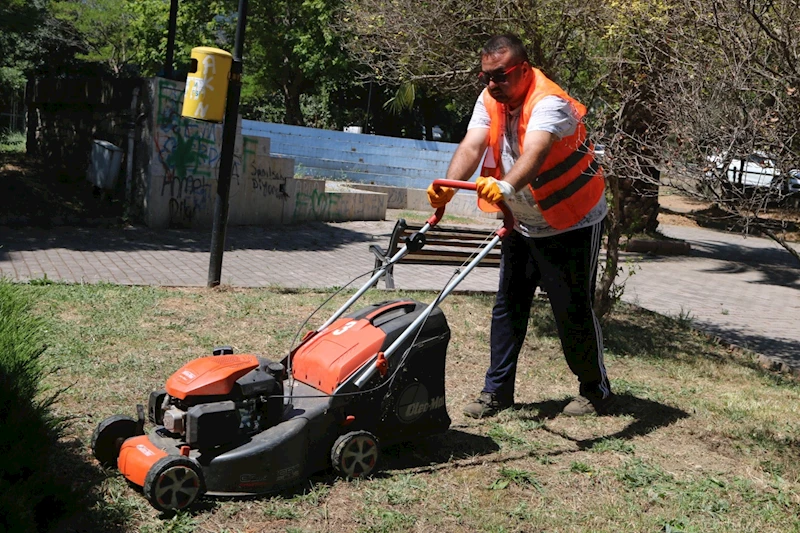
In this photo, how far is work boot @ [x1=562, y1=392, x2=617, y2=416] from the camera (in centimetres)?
521

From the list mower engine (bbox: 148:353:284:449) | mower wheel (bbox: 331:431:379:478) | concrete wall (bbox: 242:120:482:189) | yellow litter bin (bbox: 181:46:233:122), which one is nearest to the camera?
mower engine (bbox: 148:353:284:449)

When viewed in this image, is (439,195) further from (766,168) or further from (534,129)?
(766,168)

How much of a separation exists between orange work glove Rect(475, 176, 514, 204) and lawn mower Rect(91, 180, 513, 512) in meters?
0.05

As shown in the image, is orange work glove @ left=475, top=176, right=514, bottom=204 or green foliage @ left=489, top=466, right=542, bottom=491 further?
green foliage @ left=489, top=466, right=542, bottom=491

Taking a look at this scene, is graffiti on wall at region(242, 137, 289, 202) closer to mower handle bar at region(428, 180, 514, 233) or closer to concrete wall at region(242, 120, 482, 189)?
concrete wall at region(242, 120, 482, 189)

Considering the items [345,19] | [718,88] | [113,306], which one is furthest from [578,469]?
[345,19]

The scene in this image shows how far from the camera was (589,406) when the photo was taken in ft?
17.2

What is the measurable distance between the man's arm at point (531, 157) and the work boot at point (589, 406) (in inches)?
64.8

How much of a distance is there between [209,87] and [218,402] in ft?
17.0

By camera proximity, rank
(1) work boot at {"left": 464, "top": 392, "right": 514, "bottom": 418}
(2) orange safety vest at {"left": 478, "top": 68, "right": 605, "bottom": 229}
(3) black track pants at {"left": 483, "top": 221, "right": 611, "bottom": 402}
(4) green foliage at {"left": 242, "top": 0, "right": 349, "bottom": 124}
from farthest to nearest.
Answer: (4) green foliage at {"left": 242, "top": 0, "right": 349, "bottom": 124}, (1) work boot at {"left": 464, "top": 392, "right": 514, "bottom": 418}, (3) black track pants at {"left": 483, "top": 221, "right": 611, "bottom": 402}, (2) orange safety vest at {"left": 478, "top": 68, "right": 605, "bottom": 229}

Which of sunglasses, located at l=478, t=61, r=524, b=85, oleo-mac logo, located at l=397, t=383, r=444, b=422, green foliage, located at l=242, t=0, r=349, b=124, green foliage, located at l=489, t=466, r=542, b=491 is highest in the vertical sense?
green foliage, located at l=242, t=0, r=349, b=124

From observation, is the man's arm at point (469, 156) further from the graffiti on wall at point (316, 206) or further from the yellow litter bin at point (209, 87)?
the graffiti on wall at point (316, 206)

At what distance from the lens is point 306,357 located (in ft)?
13.4

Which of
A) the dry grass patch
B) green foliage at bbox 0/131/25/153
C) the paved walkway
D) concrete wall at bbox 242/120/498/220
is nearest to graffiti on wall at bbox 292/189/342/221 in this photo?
the paved walkway
